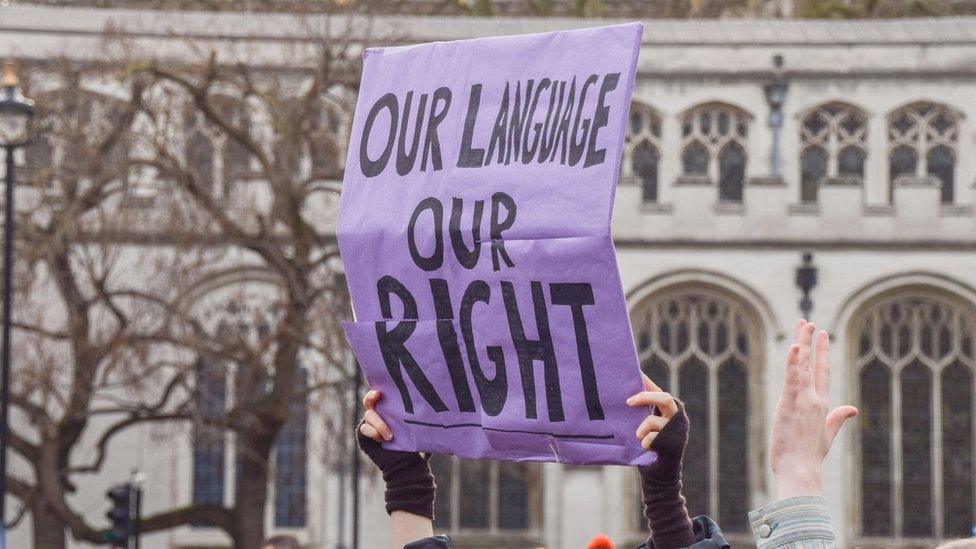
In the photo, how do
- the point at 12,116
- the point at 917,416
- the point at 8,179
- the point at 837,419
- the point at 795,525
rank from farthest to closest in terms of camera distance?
the point at 917,416, the point at 12,116, the point at 8,179, the point at 837,419, the point at 795,525

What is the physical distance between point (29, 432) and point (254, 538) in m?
6.27

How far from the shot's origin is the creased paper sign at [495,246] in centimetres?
374

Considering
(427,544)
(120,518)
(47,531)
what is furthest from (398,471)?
(47,531)

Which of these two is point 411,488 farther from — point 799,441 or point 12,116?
point 12,116

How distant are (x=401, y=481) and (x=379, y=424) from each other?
7.1 inches

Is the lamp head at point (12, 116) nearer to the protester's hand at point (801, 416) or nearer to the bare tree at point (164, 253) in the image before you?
the bare tree at point (164, 253)

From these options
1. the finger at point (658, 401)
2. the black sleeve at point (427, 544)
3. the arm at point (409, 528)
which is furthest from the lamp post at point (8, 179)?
the finger at point (658, 401)

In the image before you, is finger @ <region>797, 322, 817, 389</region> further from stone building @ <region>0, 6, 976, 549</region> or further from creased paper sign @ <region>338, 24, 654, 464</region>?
stone building @ <region>0, 6, 976, 549</region>

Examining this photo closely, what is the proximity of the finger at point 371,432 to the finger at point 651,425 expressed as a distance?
795 mm

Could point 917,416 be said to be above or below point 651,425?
above

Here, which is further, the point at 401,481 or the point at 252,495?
the point at 252,495

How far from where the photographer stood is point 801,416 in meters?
3.05

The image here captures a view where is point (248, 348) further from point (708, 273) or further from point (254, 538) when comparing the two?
point (708, 273)

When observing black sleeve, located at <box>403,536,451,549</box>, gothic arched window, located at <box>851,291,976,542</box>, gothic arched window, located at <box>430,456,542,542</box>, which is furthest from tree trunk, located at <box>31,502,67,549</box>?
black sleeve, located at <box>403,536,451,549</box>
